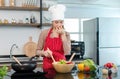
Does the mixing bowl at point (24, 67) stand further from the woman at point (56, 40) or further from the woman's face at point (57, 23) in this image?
the woman's face at point (57, 23)

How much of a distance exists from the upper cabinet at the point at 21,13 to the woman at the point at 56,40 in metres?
1.68

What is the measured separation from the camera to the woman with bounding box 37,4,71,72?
2320 millimetres

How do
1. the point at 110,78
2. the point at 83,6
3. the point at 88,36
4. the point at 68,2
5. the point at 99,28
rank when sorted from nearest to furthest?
the point at 110,78
the point at 99,28
the point at 88,36
the point at 68,2
the point at 83,6

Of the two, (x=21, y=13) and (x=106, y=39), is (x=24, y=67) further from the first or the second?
(x=106, y=39)

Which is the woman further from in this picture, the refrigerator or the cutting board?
the refrigerator

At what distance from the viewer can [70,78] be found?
165cm

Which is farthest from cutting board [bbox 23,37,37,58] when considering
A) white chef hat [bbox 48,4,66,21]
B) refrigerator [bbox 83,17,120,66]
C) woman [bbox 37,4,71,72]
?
white chef hat [bbox 48,4,66,21]

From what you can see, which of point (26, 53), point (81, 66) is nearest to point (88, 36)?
point (26, 53)

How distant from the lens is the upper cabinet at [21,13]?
4.09 metres

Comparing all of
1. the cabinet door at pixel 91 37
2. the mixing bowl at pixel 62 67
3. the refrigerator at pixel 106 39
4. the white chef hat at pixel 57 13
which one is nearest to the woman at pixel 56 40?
the white chef hat at pixel 57 13

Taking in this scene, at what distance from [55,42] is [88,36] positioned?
319 cm

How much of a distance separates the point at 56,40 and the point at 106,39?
2.59 m

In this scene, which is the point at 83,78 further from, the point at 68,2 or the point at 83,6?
the point at 83,6

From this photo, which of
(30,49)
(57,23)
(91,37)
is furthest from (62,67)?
(91,37)
